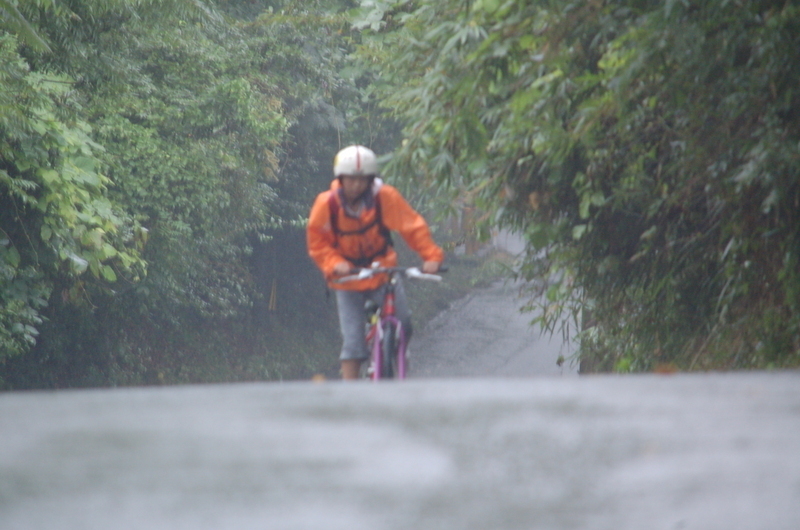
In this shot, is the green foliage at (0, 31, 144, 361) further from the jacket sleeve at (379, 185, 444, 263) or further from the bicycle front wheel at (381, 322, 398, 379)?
the bicycle front wheel at (381, 322, 398, 379)

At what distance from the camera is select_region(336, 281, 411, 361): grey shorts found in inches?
229

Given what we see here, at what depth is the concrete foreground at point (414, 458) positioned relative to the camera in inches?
94.7

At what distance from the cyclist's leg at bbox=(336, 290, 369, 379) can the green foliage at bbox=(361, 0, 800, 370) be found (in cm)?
118

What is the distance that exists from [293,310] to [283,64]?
8183mm

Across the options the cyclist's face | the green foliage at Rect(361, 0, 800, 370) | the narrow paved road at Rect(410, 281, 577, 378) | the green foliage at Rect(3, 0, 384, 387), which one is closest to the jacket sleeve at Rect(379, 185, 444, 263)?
the cyclist's face

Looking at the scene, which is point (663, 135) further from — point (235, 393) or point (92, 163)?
point (92, 163)

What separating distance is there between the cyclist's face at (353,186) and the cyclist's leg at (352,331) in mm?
560

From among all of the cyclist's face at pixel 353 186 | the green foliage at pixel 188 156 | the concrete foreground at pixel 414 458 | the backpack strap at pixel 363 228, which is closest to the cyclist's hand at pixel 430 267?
the backpack strap at pixel 363 228

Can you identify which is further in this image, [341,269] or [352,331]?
[352,331]

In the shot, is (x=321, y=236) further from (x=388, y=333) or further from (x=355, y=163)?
(x=388, y=333)

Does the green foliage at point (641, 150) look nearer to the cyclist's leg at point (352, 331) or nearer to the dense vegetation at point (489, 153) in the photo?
the dense vegetation at point (489, 153)

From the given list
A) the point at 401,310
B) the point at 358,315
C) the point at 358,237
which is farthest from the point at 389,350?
the point at 358,237

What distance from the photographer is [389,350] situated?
5633 millimetres

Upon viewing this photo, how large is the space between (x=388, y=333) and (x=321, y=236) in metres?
0.71
